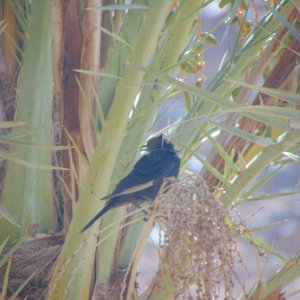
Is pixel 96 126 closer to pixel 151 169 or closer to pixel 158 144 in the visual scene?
pixel 151 169

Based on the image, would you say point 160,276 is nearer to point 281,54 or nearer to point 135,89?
point 135,89

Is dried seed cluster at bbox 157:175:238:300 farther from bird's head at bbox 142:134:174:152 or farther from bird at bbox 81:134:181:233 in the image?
bird's head at bbox 142:134:174:152

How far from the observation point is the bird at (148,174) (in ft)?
5.40

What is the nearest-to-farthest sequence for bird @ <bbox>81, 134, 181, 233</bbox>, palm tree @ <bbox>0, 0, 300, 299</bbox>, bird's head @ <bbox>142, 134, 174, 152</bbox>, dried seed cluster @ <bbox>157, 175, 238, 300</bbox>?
dried seed cluster @ <bbox>157, 175, 238, 300</bbox>, palm tree @ <bbox>0, 0, 300, 299</bbox>, bird @ <bbox>81, 134, 181, 233</bbox>, bird's head @ <bbox>142, 134, 174, 152</bbox>

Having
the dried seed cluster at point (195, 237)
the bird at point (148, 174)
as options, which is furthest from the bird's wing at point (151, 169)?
the dried seed cluster at point (195, 237)

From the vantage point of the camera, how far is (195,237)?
3.51 feet

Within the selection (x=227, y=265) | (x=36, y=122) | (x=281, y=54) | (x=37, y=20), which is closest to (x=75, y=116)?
(x=36, y=122)

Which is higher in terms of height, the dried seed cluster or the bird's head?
the bird's head

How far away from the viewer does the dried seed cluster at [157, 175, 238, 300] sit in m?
1.06

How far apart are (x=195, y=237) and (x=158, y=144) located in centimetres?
95

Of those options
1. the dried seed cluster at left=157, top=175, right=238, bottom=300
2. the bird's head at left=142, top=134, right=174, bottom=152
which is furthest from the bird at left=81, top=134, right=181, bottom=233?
the dried seed cluster at left=157, top=175, right=238, bottom=300

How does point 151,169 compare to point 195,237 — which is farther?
point 151,169

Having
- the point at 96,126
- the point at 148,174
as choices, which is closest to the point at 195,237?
the point at 96,126

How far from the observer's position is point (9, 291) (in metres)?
1.62
